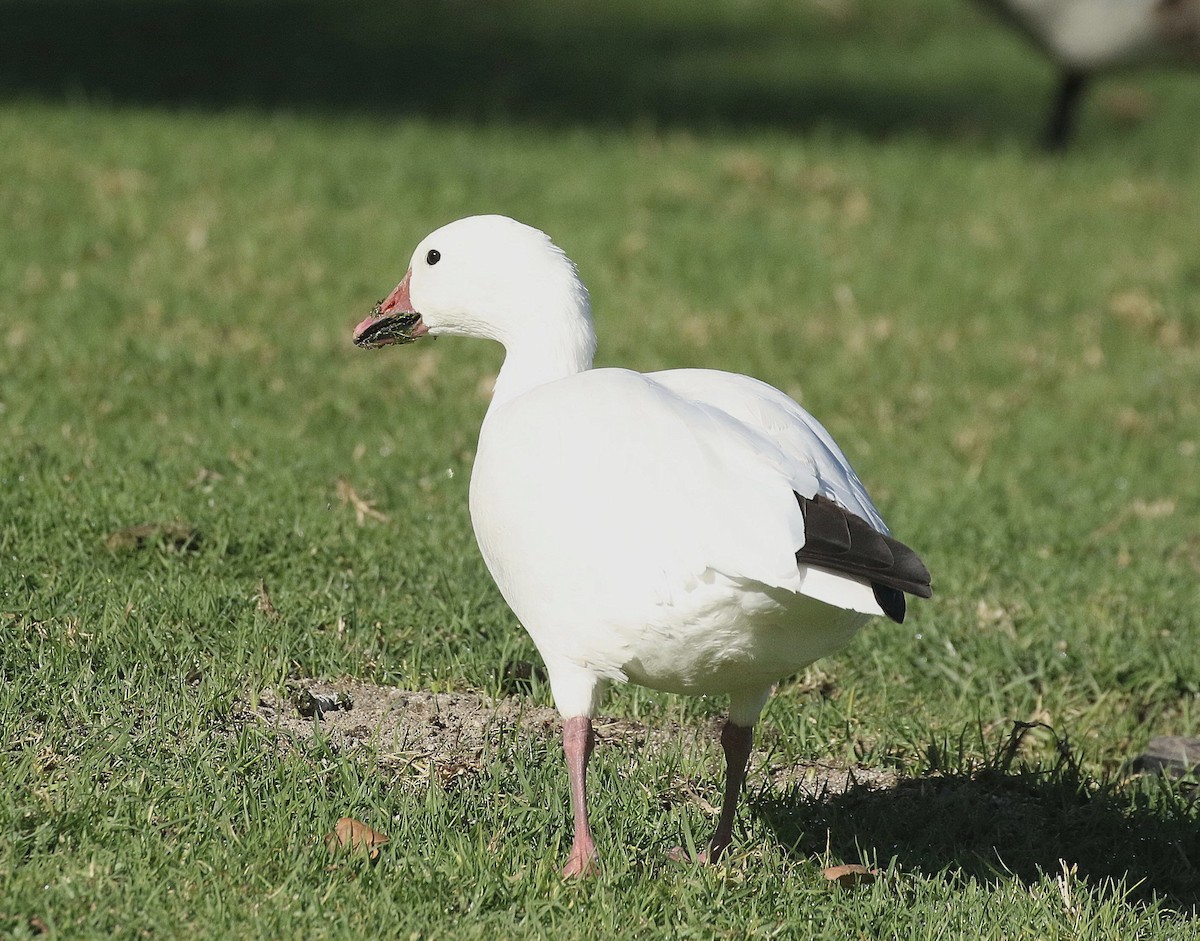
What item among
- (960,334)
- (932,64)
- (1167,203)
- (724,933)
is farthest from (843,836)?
(932,64)

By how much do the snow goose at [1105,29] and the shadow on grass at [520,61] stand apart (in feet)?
5.85

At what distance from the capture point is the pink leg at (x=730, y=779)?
3.53 metres

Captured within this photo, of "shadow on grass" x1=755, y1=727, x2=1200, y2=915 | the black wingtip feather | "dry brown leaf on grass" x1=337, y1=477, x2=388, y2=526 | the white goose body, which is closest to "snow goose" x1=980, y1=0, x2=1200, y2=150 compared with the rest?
"dry brown leaf on grass" x1=337, y1=477, x2=388, y2=526

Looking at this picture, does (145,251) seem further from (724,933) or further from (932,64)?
(932,64)

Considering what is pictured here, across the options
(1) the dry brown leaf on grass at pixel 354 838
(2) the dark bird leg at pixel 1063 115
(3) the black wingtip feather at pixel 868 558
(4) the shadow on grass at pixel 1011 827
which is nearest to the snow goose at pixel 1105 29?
(2) the dark bird leg at pixel 1063 115

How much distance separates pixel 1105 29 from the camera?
33.0 feet

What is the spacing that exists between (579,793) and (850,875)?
65 centimetres

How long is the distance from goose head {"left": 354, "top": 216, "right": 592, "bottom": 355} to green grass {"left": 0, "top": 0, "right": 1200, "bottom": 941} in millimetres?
985

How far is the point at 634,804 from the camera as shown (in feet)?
12.0

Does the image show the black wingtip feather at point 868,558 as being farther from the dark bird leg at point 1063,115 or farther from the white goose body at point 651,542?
the dark bird leg at point 1063,115

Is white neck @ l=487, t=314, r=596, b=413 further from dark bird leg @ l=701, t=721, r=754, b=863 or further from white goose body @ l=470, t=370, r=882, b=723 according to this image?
dark bird leg @ l=701, t=721, r=754, b=863

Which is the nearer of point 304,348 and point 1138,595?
point 1138,595

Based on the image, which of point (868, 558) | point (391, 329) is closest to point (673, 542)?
point (868, 558)

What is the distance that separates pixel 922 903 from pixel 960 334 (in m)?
4.65
